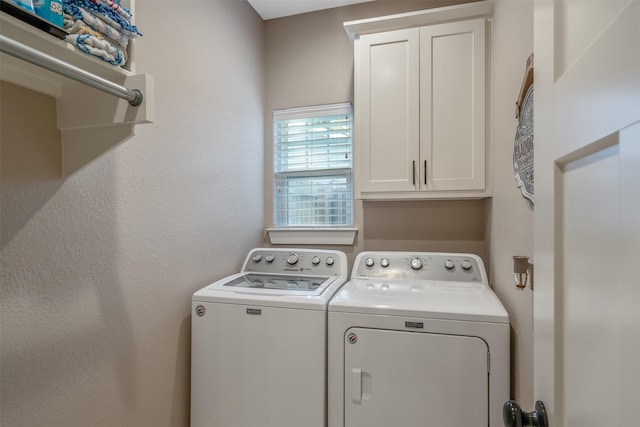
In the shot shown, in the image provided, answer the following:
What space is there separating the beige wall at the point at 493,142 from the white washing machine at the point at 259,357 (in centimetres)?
76

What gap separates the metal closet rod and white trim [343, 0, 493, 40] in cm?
150

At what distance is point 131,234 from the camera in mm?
1293

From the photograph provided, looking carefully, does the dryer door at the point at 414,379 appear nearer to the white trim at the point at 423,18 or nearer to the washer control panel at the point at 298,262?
the washer control panel at the point at 298,262

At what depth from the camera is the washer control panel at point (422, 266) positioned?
1.84 metres

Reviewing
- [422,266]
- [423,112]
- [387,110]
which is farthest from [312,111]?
[422,266]

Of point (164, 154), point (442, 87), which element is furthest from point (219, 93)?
point (442, 87)

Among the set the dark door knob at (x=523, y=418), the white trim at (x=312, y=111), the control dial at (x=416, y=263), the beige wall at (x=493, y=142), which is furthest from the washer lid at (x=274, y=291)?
the white trim at (x=312, y=111)

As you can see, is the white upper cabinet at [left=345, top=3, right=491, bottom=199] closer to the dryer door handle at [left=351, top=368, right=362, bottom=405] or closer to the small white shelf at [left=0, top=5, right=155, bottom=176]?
the dryer door handle at [left=351, top=368, right=362, bottom=405]

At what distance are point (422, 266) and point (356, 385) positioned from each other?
82cm

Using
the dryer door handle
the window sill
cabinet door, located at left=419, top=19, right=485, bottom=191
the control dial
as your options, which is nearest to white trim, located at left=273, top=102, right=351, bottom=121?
cabinet door, located at left=419, top=19, right=485, bottom=191

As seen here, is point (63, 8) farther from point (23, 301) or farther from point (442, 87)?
point (442, 87)

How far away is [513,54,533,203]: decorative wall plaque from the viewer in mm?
1023

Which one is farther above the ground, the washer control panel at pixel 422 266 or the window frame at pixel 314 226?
the window frame at pixel 314 226

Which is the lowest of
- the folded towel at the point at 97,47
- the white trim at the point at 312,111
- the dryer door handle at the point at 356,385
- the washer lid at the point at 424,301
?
the dryer door handle at the point at 356,385
